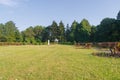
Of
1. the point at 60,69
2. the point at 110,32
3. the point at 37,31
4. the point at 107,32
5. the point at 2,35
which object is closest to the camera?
the point at 60,69

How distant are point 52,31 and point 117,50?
3725 inches

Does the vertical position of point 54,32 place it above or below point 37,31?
below

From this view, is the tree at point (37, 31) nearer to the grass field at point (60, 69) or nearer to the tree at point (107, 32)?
the tree at point (107, 32)

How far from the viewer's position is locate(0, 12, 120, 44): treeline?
228 feet

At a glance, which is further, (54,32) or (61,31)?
(54,32)

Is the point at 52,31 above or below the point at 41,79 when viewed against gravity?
above

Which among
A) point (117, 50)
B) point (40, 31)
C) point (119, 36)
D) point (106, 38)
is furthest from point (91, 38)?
point (117, 50)

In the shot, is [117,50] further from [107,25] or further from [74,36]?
[74,36]

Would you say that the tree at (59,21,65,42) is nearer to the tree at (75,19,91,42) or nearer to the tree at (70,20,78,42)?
the tree at (70,20,78,42)

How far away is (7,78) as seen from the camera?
28.3 ft

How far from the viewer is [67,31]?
117m

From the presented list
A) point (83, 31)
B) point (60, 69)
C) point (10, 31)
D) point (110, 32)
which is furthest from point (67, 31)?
point (60, 69)

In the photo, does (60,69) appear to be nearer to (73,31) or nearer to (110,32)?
(110,32)

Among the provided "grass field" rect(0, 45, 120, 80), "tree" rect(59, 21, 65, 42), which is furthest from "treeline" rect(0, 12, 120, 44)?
"grass field" rect(0, 45, 120, 80)
